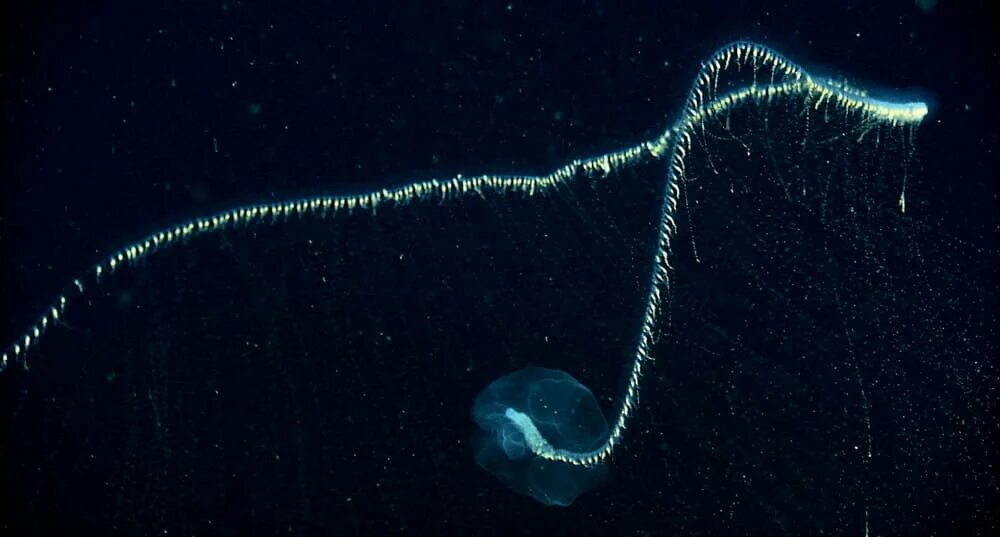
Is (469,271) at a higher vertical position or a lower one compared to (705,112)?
lower

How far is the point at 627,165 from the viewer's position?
2.04 meters

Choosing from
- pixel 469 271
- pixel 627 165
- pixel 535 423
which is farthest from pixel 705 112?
pixel 535 423

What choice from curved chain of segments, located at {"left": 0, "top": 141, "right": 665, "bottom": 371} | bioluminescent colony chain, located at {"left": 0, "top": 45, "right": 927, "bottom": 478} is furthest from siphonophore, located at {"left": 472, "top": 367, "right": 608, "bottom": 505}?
curved chain of segments, located at {"left": 0, "top": 141, "right": 665, "bottom": 371}

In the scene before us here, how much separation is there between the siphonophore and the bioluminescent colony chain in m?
0.01

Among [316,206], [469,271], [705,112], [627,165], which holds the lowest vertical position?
[469,271]

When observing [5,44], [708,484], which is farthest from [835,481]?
[5,44]

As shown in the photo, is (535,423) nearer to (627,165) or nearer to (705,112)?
(627,165)

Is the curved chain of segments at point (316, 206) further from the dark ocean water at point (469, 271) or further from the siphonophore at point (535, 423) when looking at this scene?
the siphonophore at point (535, 423)

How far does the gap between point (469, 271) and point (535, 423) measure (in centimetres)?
48

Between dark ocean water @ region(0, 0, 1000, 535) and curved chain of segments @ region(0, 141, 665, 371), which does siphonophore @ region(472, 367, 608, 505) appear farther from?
curved chain of segments @ region(0, 141, 665, 371)

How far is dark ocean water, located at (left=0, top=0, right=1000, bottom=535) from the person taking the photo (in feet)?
6.34

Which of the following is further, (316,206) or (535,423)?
(535,423)

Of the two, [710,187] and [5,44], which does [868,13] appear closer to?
[710,187]

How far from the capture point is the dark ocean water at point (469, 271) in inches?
76.0
